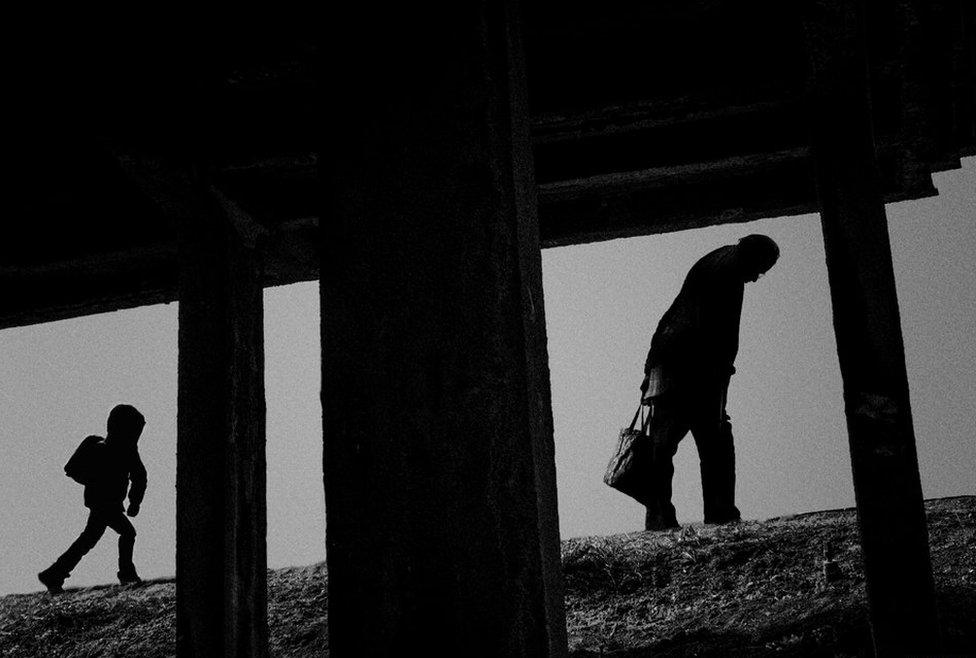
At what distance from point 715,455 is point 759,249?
1.37m

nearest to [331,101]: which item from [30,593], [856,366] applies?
[856,366]

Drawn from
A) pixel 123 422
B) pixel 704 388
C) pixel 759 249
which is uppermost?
pixel 759 249

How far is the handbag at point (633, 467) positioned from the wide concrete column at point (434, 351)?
4.58 m

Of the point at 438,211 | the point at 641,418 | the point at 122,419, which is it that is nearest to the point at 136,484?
the point at 122,419

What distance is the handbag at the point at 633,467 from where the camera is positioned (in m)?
6.04

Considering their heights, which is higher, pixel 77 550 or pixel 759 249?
pixel 759 249

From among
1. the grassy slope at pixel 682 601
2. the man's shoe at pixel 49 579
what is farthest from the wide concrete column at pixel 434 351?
the man's shoe at pixel 49 579

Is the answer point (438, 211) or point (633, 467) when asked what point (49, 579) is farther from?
point (438, 211)

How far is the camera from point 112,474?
27.6ft

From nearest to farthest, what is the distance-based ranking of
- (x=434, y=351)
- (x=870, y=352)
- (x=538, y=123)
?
(x=434, y=351), (x=870, y=352), (x=538, y=123)

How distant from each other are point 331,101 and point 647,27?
6.12 feet

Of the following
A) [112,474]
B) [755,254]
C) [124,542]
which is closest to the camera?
[755,254]

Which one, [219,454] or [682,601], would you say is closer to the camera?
[219,454]

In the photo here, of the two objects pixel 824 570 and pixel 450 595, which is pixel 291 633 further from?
pixel 450 595
